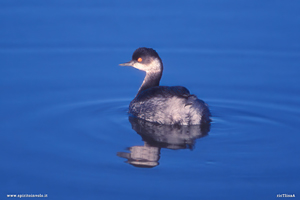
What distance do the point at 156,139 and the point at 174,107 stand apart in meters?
0.78

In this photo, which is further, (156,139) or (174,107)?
(174,107)

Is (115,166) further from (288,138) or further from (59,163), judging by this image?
(288,138)

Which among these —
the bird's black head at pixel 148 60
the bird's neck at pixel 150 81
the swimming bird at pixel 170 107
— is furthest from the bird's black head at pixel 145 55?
the swimming bird at pixel 170 107

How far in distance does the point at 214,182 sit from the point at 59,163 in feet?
6.59

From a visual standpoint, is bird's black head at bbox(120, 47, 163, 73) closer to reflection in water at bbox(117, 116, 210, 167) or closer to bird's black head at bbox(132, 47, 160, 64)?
bird's black head at bbox(132, 47, 160, 64)

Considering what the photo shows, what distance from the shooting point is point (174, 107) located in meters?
8.02

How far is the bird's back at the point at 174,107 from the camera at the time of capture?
315 inches

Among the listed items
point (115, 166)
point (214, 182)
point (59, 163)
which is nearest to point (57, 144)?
point (59, 163)

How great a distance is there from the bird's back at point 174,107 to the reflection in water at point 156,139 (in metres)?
0.10

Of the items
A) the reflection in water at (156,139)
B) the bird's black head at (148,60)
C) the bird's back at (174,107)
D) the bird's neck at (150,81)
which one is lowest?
the reflection in water at (156,139)

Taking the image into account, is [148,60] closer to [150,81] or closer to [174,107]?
[150,81]

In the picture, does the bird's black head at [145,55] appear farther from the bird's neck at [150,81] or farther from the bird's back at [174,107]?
the bird's back at [174,107]

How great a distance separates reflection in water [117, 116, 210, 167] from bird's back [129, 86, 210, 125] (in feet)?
0.32

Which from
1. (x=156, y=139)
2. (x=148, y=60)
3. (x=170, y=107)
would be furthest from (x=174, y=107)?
(x=148, y=60)
